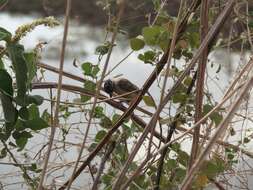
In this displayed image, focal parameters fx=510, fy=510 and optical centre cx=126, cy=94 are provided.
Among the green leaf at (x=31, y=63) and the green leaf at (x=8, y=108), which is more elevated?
the green leaf at (x=31, y=63)

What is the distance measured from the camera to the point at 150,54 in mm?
587

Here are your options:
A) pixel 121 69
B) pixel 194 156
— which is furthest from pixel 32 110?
pixel 121 69

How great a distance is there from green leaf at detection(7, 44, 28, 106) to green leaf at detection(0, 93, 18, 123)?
2cm

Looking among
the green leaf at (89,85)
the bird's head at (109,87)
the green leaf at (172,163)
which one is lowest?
the green leaf at (172,163)

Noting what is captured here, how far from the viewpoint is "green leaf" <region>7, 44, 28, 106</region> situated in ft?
1.52

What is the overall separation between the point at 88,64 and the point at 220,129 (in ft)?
1.30

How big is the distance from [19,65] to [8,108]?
0.15 feet

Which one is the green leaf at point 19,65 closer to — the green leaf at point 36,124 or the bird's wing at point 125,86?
the green leaf at point 36,124

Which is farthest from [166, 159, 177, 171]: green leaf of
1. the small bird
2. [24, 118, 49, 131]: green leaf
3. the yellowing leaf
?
the small bird

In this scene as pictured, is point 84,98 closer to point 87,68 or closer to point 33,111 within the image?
point 87,68

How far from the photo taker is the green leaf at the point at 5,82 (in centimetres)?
47

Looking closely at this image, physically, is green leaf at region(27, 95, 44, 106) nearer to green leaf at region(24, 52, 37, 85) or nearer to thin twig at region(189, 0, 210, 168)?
green leaf at region(24, 52, 37, 85)

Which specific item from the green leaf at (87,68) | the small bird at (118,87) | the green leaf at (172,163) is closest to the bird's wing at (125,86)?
the small bird at (118,87)

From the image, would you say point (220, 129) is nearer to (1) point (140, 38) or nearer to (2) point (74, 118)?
(1) point (140, 38)
